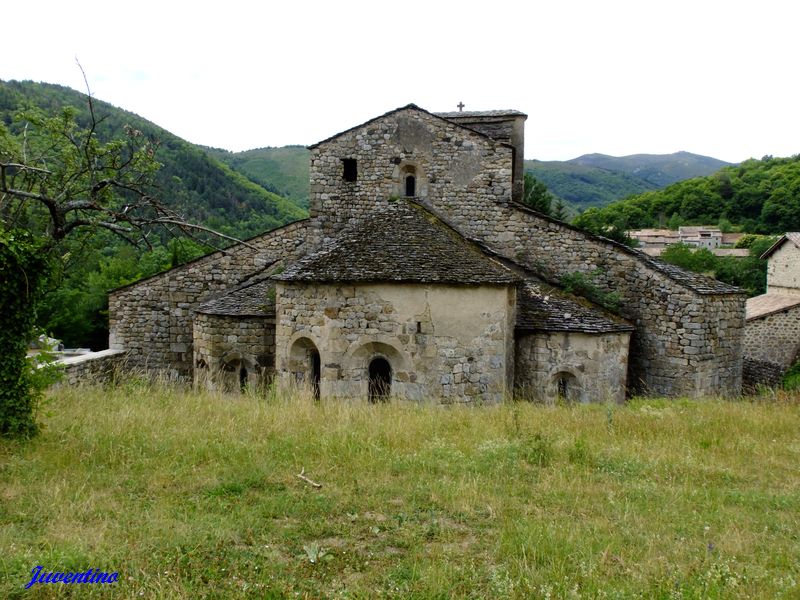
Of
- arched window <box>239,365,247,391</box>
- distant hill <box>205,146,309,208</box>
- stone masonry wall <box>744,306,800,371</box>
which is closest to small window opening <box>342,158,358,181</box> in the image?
arched window <box>239,365,247,391</box>

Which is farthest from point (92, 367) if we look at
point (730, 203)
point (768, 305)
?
point (730, 203)

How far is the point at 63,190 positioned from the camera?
6.64 metres

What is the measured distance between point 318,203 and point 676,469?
11.8 meters

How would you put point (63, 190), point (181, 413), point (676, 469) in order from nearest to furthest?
point (676, 469)
point (63, 190)
point (181, 413)

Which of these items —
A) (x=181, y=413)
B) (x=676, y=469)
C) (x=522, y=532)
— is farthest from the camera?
(x=181, y=413)

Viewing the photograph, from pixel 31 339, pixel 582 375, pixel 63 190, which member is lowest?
pixel 582 375

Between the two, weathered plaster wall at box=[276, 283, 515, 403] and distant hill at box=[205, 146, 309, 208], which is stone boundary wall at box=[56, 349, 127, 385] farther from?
distant hill at box=[205, 146, 309, 208]

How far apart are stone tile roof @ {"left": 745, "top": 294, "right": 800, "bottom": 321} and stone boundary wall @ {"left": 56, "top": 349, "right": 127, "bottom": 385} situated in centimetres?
2687

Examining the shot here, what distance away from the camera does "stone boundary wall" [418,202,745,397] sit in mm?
12484

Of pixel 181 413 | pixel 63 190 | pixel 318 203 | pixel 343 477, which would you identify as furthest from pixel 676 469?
pixel 318 203

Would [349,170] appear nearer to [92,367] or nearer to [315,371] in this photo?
[315,371]

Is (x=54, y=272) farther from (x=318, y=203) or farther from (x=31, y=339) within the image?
(x=318, y=203)

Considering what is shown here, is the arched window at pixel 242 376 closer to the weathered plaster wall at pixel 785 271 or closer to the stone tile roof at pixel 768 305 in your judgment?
the stone tile roof at pixel 768 305

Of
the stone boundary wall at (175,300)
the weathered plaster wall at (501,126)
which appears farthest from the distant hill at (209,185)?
the stone boundary wall at (175,300)
